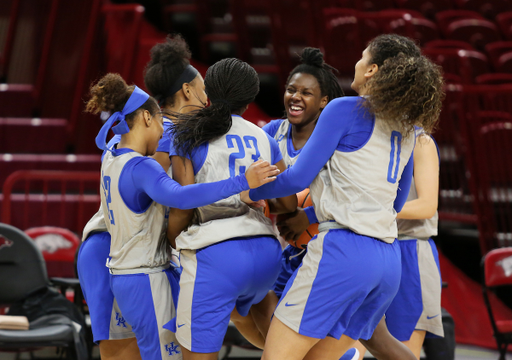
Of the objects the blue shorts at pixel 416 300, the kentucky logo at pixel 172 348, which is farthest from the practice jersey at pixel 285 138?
the kentucky logo at pixel 172 348

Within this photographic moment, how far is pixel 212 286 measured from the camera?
2.32 metres

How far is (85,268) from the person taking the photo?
9.10 feet

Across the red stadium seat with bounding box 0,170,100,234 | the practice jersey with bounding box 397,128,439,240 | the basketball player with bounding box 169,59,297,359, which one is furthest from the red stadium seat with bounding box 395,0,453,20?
the basketball player with bounding box 169,59,297,359

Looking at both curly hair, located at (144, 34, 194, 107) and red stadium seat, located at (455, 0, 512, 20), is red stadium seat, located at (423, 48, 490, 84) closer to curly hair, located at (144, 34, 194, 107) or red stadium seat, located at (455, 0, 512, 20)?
red stadium seat, located at (455, 0, 512, 20)

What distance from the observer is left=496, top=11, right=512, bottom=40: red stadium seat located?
863 centimetres

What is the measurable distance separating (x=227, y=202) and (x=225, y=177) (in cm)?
12

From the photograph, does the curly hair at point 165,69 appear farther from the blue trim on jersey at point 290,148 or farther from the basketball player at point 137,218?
the blue trim on jersey at point 290,148

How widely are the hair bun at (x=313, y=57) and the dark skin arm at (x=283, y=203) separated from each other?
0.67m

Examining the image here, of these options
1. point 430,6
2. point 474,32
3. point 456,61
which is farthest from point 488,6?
point 456,61

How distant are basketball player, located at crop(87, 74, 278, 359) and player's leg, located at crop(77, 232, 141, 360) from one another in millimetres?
145

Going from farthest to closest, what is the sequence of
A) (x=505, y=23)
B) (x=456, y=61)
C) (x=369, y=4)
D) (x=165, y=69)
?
(x=369, y=4) → (x=505, y=23) → (x=456, y=61) → (x=165, y=69)

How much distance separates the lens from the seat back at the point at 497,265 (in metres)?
4.46

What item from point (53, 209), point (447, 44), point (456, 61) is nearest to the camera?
point (53, 209)

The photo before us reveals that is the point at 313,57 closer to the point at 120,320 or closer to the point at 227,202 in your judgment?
the point at 227,202
